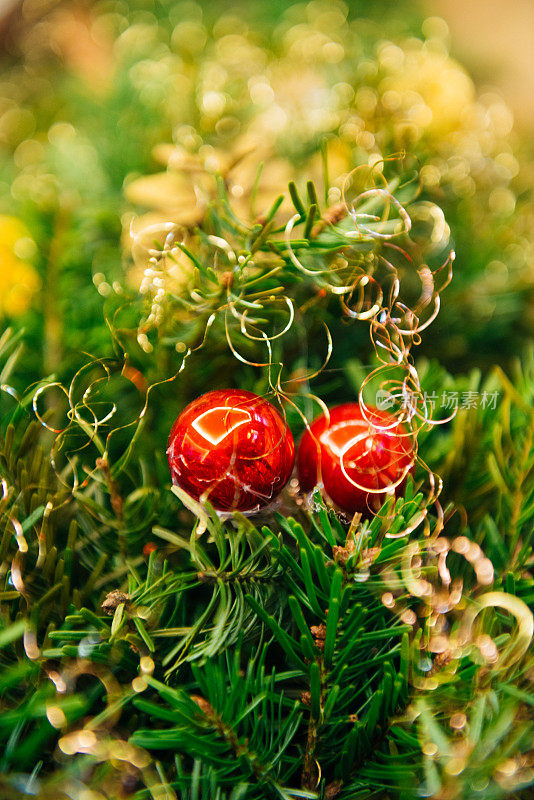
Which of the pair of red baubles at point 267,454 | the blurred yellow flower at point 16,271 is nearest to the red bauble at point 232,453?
the pair of red baubles at point 267,454

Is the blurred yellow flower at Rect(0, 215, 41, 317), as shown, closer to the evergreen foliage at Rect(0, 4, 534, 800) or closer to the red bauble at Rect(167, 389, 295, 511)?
the evergreen foliage at Rect(0, 4, 534, 800)

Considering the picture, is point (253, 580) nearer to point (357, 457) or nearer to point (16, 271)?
point (357, 457)

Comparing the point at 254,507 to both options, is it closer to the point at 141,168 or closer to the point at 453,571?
the point at 453,571

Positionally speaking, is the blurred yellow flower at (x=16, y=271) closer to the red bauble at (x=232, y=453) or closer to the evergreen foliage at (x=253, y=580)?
the evergreen foliage at (x=253, y=580)

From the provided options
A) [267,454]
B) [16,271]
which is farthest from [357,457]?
[16,271]

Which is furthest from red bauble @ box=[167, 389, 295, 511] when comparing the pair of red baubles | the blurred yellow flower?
the blurred yellow flower

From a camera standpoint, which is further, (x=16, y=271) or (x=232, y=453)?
(x=16, y=271)
